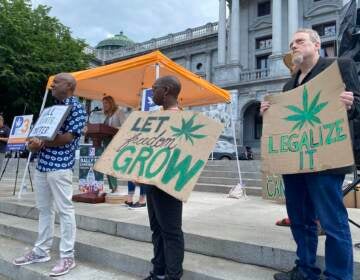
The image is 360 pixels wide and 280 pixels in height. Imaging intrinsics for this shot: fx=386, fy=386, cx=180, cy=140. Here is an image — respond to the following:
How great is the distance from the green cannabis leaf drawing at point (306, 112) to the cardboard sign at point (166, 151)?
0.54 metres

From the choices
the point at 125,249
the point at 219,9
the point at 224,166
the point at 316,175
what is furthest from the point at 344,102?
the point at 219,9

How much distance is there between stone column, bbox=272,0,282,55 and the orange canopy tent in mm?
22311

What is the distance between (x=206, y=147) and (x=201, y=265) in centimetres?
112

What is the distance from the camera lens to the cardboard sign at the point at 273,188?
20.6ft

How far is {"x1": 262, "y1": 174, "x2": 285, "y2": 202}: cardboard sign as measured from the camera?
6281 mm

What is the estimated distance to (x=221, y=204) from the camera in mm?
6211

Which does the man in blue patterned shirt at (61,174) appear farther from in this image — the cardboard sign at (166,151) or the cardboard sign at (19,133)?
the cardboard sign at (19,133)

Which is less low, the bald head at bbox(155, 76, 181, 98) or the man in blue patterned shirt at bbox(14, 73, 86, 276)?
the bald head at bbox(155, 76, 181, 98)

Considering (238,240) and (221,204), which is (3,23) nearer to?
(221,204)

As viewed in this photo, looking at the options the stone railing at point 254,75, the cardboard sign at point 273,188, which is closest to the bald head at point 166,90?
the cardboard sign at point 273,188

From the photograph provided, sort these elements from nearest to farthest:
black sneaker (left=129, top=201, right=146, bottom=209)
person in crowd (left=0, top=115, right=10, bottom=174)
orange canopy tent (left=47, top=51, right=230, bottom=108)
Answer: black sneaker (left=129, top=201, right=146, bottom=209) → orange canopy tent (left=47, top=51, right=230, bottom=108) → person in crowd (left=0, top=115, right=10, bottom=174)

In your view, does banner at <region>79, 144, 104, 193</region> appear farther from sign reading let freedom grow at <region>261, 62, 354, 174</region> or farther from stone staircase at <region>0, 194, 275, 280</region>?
sign reading let freedom grow at <region>261, 62, 354, 174</region>

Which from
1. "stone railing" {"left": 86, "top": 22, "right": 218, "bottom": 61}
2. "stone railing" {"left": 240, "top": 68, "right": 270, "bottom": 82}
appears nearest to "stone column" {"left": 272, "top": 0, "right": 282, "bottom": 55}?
"stone railing" {"left": 240, "top": 68, "right": 270, "bottom": 82}

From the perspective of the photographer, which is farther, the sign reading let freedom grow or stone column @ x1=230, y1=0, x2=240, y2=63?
stone column @ x1=230, y1=0, x2=240, y2=63
